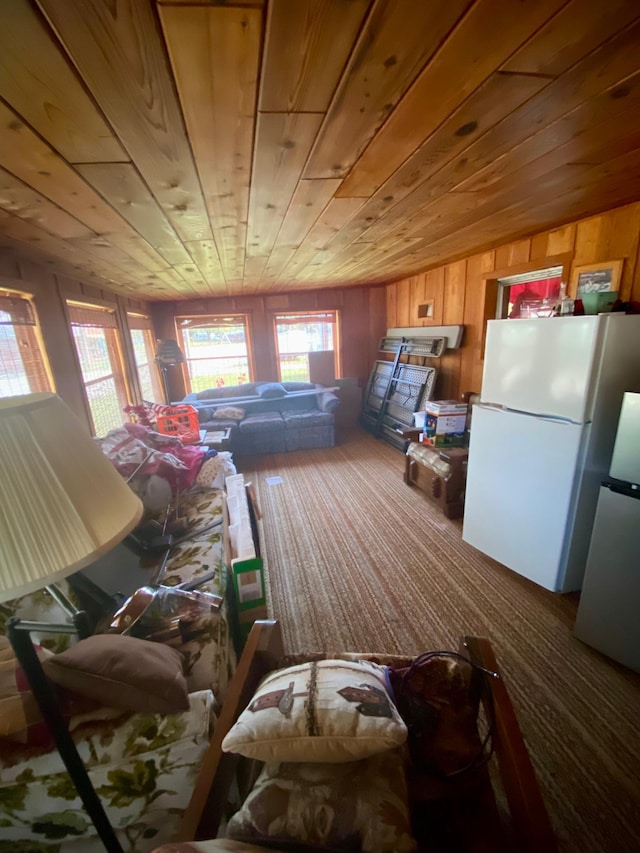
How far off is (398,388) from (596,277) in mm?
2639

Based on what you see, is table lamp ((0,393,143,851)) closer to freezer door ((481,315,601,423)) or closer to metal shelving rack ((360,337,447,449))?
freezer door ((481,315,601,423))

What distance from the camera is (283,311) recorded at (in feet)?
17.8

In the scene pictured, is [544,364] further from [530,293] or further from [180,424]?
[180,424]

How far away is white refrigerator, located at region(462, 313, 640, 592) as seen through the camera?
1677 mm

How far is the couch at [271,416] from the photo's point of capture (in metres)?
4.45

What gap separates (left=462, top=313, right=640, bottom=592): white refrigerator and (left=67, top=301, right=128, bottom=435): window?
2.96m

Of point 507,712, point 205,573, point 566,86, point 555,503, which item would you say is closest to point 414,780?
point 507,712

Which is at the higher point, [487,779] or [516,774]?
[516,774]

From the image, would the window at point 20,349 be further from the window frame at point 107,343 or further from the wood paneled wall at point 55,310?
the window frame at point 107,343

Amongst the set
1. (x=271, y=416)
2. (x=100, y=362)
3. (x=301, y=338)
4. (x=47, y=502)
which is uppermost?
(x=301, y=338)

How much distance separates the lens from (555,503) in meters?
1.87

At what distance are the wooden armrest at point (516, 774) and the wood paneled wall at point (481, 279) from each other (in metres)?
2.18

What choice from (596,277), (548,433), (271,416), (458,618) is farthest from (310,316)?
(458,618)

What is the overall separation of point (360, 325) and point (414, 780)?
533 centimetres
